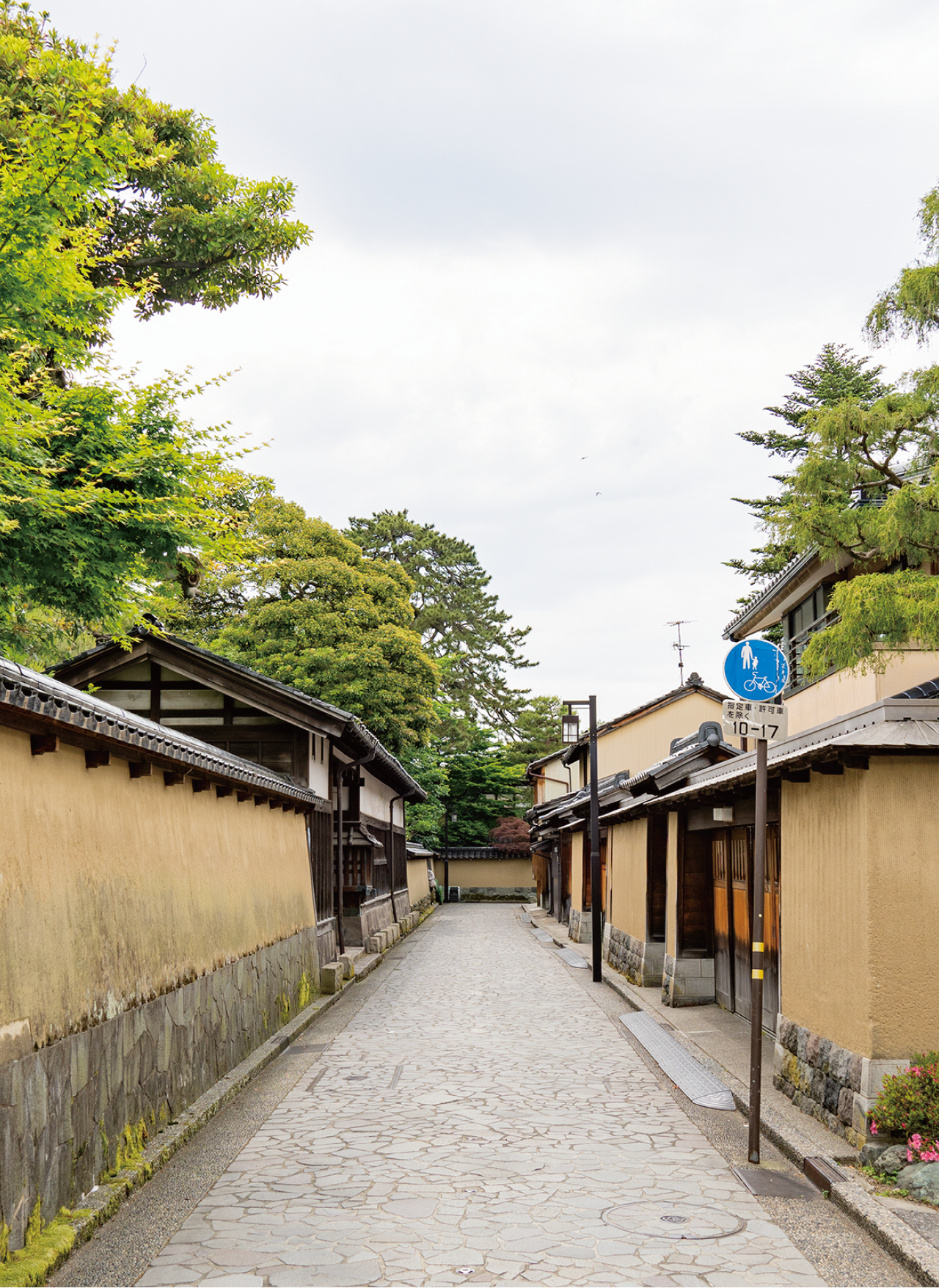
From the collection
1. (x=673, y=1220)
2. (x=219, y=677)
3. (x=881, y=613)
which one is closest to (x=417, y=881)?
(x=219, y=677)

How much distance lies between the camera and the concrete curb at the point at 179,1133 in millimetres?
6152

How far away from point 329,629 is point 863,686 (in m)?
18.3

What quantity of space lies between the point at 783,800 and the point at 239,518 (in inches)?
364

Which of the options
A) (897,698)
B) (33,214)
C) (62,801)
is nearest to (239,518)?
(33,214)

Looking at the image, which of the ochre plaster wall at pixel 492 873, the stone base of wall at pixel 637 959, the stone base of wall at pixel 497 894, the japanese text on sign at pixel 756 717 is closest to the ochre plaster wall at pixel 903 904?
the japanese text on sign at pixel 756 717

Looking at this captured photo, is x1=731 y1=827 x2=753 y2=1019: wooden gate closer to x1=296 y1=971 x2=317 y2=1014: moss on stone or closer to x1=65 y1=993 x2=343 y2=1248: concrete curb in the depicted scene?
x1=65 y1=993 x2=343 y2=1248: concrete curb

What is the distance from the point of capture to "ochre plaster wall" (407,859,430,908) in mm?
41812

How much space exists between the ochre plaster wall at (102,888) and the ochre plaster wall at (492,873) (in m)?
49.6

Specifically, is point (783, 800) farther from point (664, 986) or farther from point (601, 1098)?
point (664, 986)

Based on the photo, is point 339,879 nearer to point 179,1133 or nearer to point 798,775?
point 179,1133

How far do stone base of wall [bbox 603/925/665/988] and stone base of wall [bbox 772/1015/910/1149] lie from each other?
812 centimetres

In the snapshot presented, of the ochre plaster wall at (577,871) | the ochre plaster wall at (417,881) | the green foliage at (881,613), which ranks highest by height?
the green foliage at (881,613)

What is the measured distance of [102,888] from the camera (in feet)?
23.2

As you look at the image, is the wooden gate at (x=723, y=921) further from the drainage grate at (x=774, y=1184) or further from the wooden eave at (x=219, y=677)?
the drainage grate at (x=774, y=1184)
